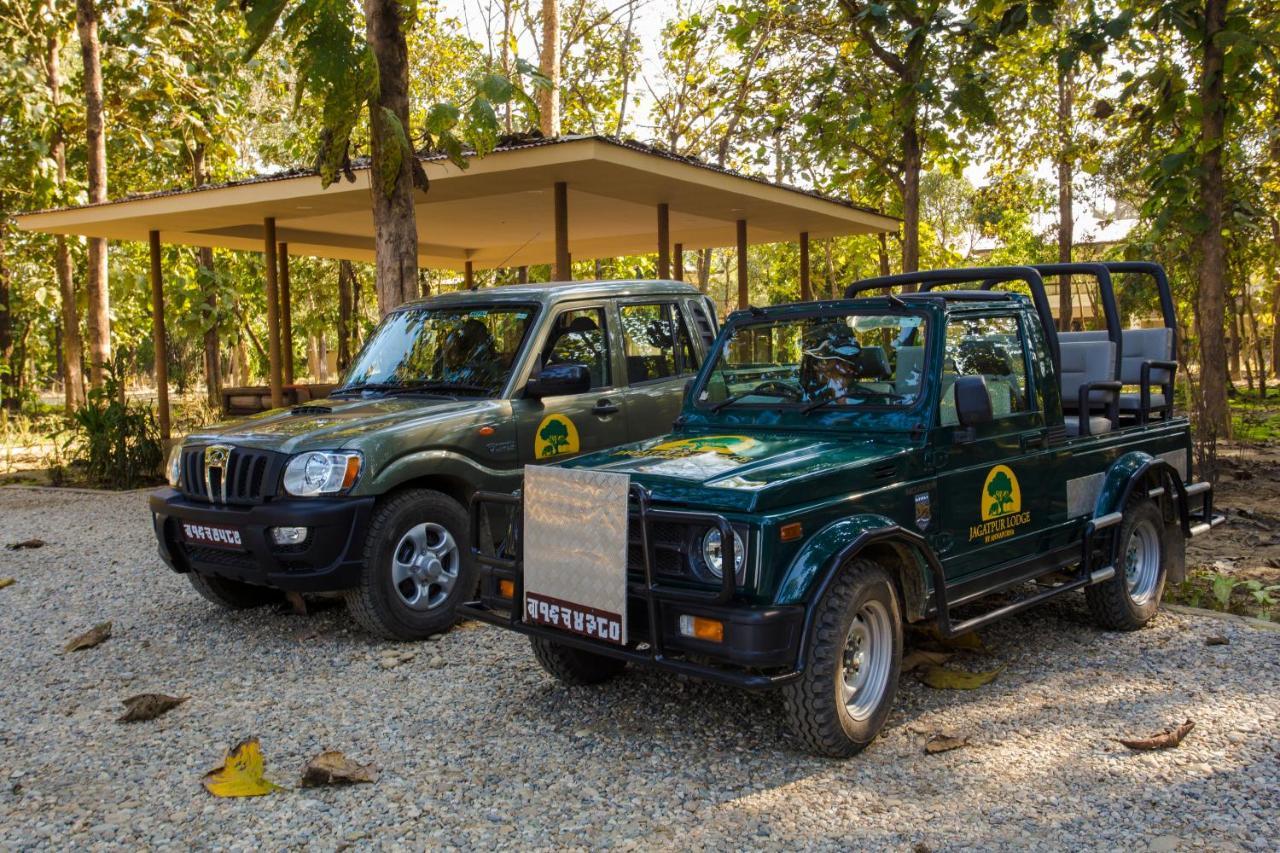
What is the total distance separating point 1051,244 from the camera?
4231 cm

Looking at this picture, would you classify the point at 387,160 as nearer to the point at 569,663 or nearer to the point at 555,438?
the point at 555,438

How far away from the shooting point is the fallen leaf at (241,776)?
13.3 ft

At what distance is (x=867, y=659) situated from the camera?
4.26 m

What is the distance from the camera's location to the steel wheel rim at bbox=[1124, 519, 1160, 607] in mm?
5961

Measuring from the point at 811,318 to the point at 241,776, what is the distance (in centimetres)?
339

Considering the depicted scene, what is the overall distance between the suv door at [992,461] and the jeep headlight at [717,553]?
123 centimetres

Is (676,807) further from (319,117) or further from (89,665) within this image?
(319,117)

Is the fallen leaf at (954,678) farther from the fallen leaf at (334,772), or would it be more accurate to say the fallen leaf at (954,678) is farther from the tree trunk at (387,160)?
the tree trunk at (387,160)

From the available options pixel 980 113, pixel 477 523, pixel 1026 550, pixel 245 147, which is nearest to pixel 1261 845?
pixel 1026 550

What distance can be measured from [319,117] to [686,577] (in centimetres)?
686

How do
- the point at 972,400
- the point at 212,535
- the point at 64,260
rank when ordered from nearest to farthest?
the point at 972,400, the point at 212,535, the point at 64,260

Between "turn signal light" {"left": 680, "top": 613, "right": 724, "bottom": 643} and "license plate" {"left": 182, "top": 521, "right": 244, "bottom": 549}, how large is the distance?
2891mm

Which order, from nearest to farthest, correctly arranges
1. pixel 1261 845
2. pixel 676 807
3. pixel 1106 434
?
1. pixel 1261 845
2. pixel 676 807
3. pixel 1106 434

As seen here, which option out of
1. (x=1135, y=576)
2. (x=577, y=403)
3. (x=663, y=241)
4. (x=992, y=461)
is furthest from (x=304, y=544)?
(x=663, y=241)
